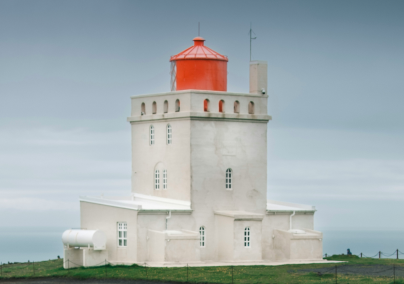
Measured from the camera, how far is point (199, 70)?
140ft

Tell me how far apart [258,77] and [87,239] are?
1268 centimetres

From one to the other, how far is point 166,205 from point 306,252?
7.78 meters

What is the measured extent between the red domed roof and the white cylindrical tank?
34.5 ft

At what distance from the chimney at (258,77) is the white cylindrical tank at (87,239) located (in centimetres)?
1146

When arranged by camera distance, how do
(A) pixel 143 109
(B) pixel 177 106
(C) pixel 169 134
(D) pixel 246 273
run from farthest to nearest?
(A) pixel 143 109
(C) pixel 169 134
(B) pixel 177 106
(D) pixel 246 273

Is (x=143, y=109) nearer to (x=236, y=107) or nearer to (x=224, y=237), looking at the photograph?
(x=236, y=107)

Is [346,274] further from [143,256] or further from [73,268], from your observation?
[73,268]

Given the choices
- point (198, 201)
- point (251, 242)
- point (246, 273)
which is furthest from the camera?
point (198, 201)

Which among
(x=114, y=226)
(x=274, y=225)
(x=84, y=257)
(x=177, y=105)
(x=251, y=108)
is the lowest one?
(x=84, y=257)

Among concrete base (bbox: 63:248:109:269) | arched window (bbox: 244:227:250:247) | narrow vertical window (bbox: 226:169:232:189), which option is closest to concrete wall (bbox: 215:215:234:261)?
arched window (bbox: 244:227:250:247)

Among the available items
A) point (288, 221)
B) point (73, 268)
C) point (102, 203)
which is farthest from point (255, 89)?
point (73, 268)

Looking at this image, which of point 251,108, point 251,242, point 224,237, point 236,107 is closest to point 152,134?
point 236,107

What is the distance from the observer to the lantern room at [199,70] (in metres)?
42.8

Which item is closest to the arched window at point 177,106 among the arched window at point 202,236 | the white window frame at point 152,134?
the white window frame at point 152,134
